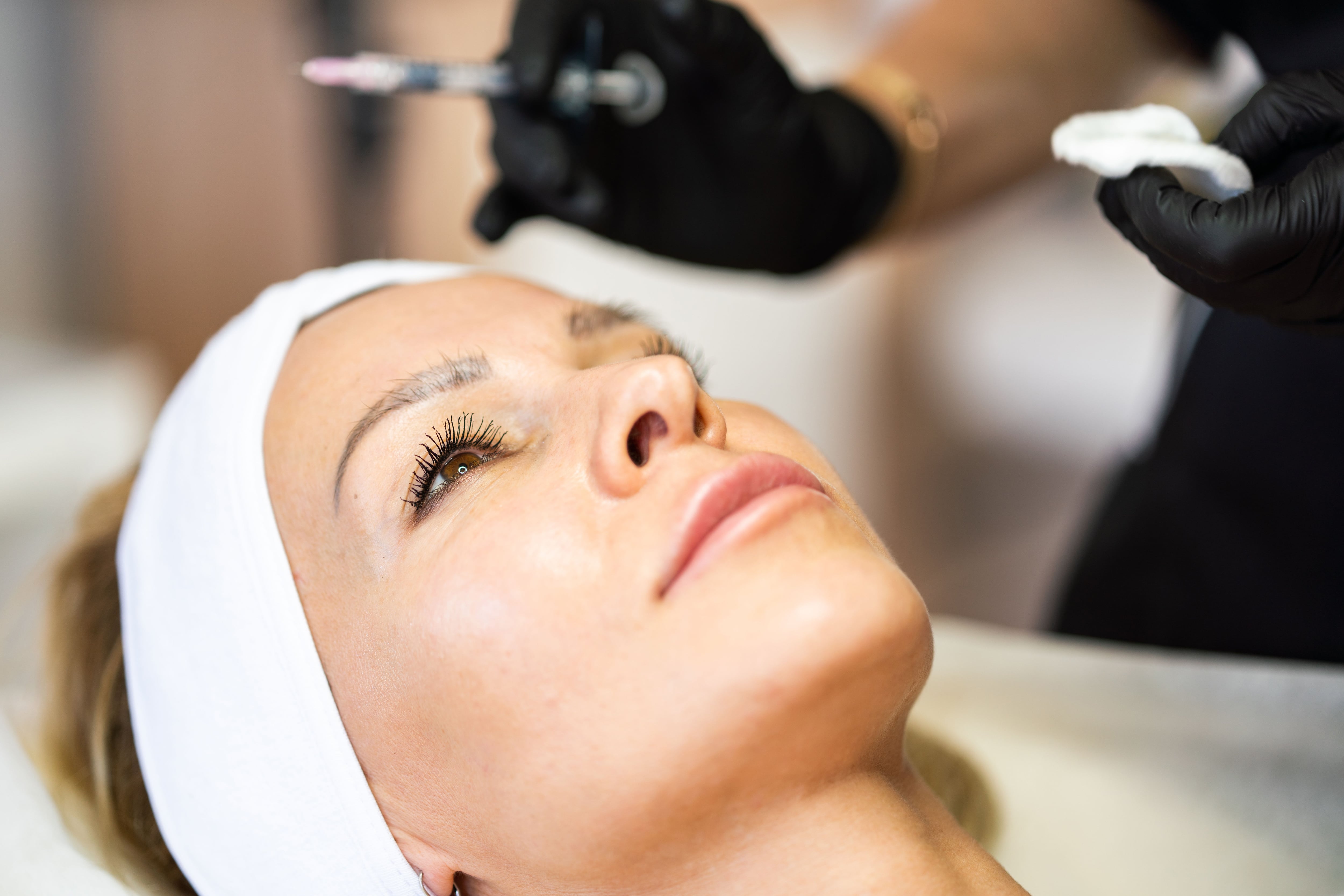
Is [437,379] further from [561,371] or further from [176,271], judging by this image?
[176,271]

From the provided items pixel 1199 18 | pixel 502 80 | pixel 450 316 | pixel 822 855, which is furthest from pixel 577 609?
pixel 1199 18

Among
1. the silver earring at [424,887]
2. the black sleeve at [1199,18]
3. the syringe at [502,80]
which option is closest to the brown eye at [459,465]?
the silver earring at [424,887]

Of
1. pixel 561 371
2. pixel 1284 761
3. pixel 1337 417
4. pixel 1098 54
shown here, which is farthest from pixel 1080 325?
pixel 561 371

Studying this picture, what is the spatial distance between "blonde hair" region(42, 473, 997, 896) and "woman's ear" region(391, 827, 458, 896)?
0.32m

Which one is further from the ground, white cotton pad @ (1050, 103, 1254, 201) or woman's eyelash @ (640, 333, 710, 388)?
white cotton pad @ (1050, 103, 1254, 201)

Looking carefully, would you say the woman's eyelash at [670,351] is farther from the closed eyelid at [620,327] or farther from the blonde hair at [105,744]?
the blonde hair at [105,744]

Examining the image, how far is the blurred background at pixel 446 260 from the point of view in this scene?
1.80m

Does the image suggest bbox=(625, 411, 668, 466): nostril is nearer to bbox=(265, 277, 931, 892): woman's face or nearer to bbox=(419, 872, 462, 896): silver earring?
bbox=(265, 277, 931, 892): woman's face

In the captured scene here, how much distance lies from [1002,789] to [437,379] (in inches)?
33.4

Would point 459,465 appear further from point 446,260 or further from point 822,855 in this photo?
point 446,260

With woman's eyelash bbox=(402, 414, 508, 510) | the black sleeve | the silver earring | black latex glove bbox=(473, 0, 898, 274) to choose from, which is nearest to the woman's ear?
the silver earring

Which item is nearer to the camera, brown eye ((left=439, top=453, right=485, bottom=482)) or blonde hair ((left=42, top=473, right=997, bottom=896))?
brown eye ((left=439, top=453, right=485, bottom=482))

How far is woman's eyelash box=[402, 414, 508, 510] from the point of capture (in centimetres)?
81

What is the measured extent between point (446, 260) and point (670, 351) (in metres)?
1.52
